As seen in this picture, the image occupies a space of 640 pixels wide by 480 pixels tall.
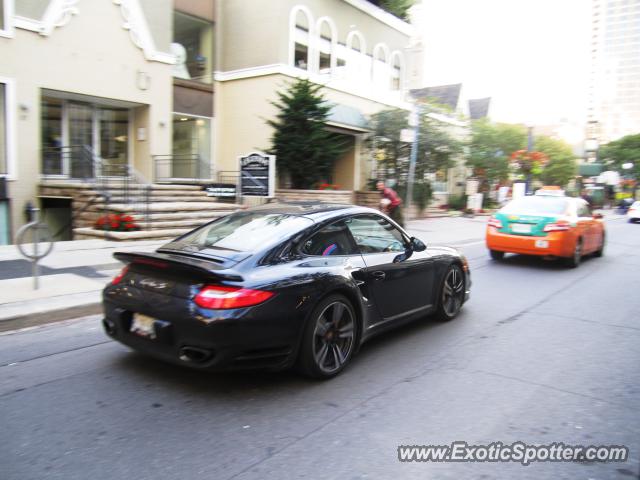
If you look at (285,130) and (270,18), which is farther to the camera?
(270,18)

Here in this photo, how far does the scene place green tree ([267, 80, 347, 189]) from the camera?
17672 millimetres

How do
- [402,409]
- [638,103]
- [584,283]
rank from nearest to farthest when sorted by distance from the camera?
[402,409] → [584,283] → [638,103]

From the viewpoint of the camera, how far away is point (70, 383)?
13.8 feet

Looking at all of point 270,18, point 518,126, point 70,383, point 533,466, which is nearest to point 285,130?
point 270,18

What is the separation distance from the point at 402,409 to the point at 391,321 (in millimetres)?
1403

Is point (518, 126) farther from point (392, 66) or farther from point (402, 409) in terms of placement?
point (402, 409)

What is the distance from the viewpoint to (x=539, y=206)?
10883 millimetres

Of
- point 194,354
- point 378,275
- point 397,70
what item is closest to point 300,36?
point 397,70

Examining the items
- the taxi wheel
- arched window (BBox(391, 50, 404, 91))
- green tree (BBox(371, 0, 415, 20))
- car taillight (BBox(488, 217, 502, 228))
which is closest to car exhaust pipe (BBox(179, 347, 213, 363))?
car taillight (BBox(488, 217, 502, 228))

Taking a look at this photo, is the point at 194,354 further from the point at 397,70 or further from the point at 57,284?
the point at 397,70

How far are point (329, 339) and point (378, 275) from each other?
89 cm

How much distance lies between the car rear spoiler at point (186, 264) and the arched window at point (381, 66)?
2200 centimetres

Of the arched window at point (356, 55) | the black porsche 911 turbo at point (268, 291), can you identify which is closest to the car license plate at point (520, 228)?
the black porsche 911 turbo at point (268, 291)

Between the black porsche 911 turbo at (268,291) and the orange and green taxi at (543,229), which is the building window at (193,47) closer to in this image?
the orange and green taxi at (543,229)
